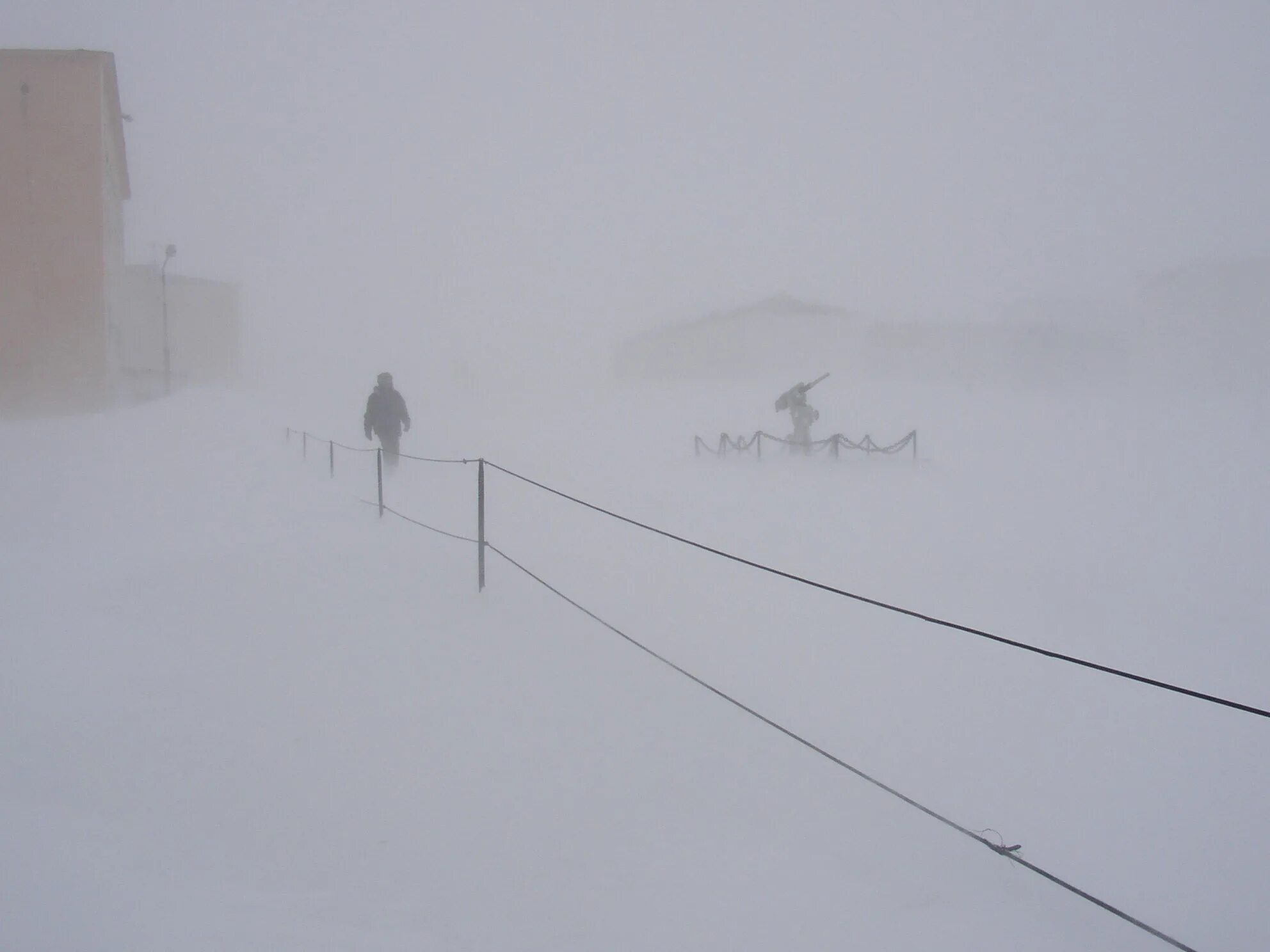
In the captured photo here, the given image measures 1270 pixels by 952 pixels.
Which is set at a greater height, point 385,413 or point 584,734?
point 385,413

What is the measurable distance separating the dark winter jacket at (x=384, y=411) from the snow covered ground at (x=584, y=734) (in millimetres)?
1235

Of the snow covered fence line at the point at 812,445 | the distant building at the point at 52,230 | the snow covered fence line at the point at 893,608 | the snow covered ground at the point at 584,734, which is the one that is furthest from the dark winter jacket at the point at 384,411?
the distant building at the point at 52,230

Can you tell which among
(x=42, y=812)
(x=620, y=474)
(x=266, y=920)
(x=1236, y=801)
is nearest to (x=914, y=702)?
(x=1236, y=801)

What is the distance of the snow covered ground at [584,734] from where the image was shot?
9.53 feet

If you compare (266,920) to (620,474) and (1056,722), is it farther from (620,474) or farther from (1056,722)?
(620,474)

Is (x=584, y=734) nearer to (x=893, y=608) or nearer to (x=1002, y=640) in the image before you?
(x=893, y=608)

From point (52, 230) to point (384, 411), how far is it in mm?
12221

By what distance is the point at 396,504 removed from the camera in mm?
10703

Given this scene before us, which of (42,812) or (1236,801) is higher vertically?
(42,812)

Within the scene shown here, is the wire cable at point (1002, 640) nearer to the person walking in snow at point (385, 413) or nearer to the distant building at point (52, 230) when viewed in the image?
the person walking in snow at point (385, 413)

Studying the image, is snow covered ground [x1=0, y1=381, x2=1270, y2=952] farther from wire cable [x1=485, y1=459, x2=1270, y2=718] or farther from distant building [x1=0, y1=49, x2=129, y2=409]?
distant building [x1=0, y1=49, x2=129, y2=409]

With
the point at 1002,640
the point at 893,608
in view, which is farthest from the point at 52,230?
the point at 1002,640

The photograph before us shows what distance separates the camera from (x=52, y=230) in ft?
61.2

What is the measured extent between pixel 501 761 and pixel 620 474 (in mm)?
12962
